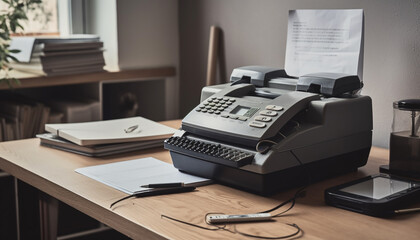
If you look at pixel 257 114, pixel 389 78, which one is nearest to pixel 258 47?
pixel 389 78

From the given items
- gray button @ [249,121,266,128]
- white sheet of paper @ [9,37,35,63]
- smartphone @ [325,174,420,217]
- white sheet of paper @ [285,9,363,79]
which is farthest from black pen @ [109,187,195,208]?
white sheet of paper @ [9,37,35,63]

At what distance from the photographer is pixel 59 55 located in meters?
2.10

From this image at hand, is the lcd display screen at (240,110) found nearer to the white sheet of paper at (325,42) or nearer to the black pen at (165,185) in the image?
the black pen at (165,185)

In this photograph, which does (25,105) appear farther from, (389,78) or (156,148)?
(389,78)

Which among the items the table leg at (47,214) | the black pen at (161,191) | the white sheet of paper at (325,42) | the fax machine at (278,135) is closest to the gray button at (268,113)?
the fax machine at (278,135)

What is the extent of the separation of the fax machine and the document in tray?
0.03 meters

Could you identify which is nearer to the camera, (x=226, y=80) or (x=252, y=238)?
(x=252, y=238)

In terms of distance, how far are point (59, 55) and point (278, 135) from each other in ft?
3.76

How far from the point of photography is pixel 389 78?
164cm

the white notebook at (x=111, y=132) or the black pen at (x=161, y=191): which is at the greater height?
the white notebook at (x=111, y=132)

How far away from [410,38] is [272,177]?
0.66 metres

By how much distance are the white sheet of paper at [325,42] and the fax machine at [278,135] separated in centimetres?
23

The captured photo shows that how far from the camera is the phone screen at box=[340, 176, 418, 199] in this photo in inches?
45.5

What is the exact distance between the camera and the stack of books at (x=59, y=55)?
207 cm
